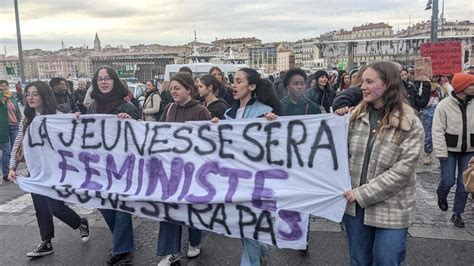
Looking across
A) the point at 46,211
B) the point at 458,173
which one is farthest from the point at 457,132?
the point at 46,211

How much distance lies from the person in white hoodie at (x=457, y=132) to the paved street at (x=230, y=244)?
16.6 inches

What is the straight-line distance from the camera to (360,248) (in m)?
2.85

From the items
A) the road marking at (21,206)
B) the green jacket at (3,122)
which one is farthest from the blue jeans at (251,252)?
the green jacket at (3,122)

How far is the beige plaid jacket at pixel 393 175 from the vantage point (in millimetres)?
2605

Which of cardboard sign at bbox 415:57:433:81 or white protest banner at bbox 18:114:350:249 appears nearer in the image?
white protest banner at bbox 18:114:350:249

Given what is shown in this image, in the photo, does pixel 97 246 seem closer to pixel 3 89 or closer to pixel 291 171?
pixel 291 171

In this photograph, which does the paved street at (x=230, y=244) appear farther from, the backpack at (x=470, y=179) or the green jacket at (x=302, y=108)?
the green jacket at (x=302, y=108)

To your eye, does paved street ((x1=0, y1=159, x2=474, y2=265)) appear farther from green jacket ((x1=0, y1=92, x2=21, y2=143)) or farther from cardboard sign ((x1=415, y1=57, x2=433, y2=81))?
green jacket ((x1=0, y1=92, x2=21, y2=143))

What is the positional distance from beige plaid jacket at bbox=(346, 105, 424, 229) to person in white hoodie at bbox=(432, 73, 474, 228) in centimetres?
209

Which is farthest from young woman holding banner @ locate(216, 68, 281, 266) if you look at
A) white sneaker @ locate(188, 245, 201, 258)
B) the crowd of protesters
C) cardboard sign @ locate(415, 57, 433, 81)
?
cardboard sign @ locate(415, 57, 433, 81)

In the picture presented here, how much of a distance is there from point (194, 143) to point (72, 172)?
1376 mm

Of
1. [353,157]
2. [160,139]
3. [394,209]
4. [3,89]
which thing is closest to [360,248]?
[394,209]

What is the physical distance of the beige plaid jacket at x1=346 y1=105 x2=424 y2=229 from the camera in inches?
Result: 103

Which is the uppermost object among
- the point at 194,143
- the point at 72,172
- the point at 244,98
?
the point at 244,98
